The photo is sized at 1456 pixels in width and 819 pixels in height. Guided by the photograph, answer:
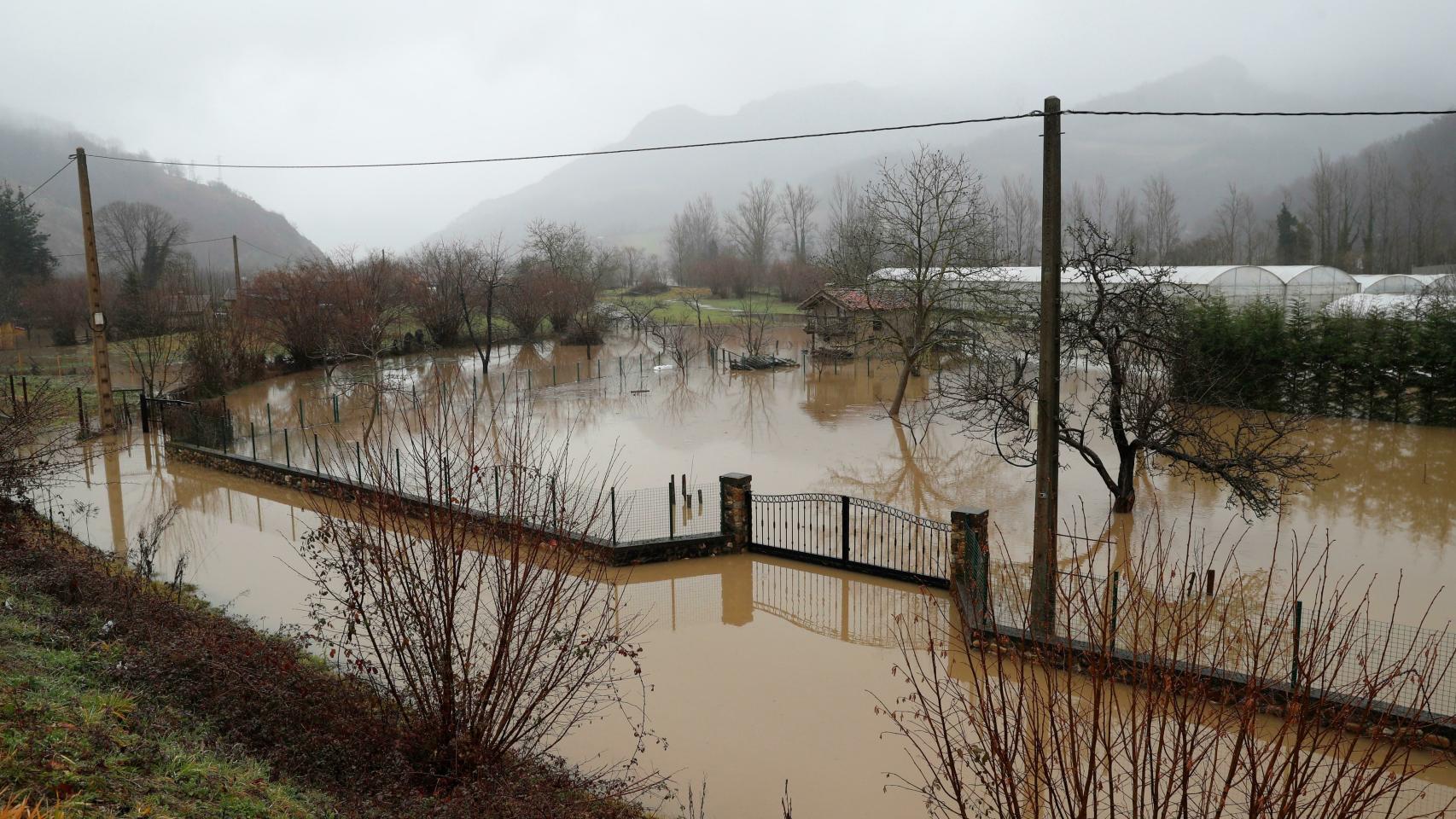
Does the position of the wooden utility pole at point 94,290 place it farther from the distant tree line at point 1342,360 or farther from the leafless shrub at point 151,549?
the distant tree line at point 1342,360

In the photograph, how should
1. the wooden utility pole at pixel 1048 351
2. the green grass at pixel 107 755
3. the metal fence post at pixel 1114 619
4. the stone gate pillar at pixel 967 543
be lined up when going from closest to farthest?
1. the metal fence post at pixel 1114 619
2. the green grass at pixel 107 755
3. the wooden utility pole at pixel 1048 351
4. the stone gate pillar at pixel 967 543

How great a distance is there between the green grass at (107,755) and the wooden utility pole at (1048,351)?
6.66 metres

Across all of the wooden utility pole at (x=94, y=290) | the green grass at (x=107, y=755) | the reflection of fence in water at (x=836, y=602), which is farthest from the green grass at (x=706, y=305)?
the green grass at (x=107, y=755)

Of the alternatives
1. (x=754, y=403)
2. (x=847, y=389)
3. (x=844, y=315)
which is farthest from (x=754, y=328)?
(x=754, y=403)

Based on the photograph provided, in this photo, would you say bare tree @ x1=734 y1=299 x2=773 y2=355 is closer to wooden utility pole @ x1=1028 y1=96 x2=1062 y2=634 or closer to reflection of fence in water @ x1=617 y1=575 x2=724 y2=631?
reflection of fence in water @ x1=617 y1=575 x2=724 y2=631

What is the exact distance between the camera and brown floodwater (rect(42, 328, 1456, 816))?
8156 millimetres

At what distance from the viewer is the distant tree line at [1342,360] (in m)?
22.2

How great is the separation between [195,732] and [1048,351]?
323 inches

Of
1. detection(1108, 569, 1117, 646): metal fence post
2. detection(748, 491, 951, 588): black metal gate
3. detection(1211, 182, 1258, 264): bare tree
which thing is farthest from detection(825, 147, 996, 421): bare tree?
detection(1211, 182, 1258, 264): bare tree

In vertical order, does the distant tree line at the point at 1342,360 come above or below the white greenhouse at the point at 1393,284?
below

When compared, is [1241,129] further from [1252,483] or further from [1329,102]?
[1252,483]

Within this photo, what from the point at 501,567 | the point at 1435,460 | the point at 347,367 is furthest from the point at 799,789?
the point at 347,367

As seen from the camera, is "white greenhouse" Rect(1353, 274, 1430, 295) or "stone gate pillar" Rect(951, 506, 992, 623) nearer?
"stone gate pillar" Rect(951, 506, 992, 623)

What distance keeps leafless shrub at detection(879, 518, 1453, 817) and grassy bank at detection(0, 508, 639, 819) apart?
2.91 metres
